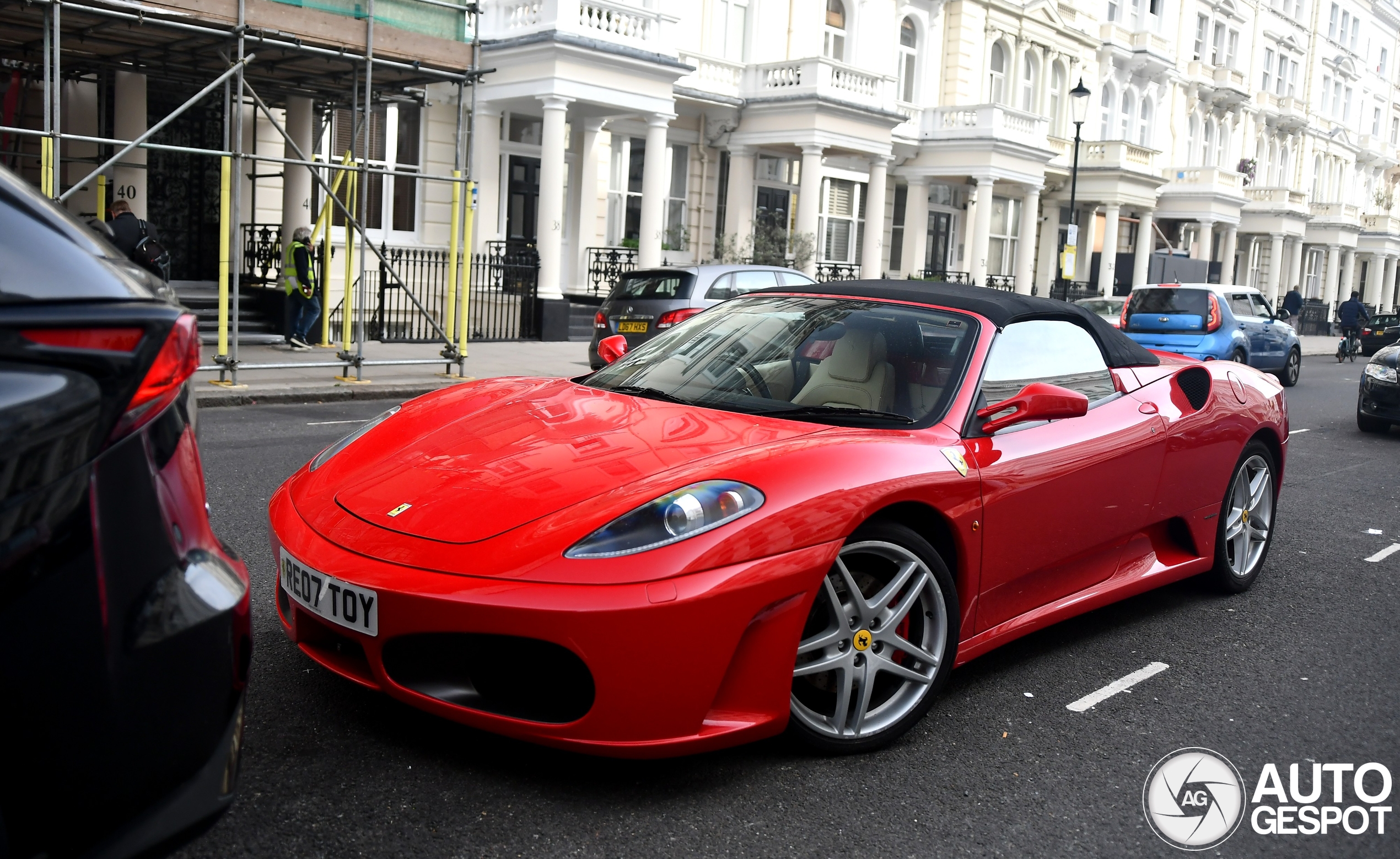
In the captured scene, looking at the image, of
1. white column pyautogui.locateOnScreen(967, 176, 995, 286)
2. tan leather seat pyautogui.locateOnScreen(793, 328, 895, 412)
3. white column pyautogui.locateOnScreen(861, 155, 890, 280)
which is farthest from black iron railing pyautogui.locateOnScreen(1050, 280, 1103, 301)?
tan leather seat pyautogui.locateOnScreen(793, 328, 895, 412)

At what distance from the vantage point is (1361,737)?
4.02m

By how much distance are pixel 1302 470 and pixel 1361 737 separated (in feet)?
22.7

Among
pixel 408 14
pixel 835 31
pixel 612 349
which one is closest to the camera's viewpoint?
pixel 612 349

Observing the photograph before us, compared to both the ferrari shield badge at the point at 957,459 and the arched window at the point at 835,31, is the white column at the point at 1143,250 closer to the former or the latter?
the arched window at the point at 835,31

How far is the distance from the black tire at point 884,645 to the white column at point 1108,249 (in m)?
37.0

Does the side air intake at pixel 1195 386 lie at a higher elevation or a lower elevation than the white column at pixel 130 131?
lower

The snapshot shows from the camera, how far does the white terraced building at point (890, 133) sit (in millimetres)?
22094

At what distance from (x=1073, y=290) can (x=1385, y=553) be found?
111 ft

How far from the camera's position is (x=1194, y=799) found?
3.52 meters

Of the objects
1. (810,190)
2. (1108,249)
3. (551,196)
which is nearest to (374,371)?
(551,196)

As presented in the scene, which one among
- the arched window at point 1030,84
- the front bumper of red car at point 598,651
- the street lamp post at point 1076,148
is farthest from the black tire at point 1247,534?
the arched window at point 1030,84

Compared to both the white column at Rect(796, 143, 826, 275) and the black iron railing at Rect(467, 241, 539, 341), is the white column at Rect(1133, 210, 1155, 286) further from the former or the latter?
the black iron railing at Rect(467, 241, 539, 341)

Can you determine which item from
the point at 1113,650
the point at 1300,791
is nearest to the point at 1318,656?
A: the point at 1113,650

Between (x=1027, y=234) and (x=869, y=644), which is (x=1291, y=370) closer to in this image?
(x=1027, y=234)
